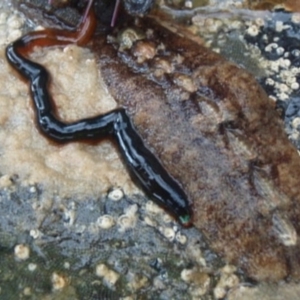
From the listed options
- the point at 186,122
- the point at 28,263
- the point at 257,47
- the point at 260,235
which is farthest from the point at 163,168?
the point at 257,47

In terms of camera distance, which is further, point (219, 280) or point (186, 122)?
point (186, 122)


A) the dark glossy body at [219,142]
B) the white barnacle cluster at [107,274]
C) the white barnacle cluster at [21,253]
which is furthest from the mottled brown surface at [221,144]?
the white barnacle cluster at [21,253]

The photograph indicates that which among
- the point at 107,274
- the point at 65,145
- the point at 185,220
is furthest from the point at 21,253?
the point at 185,220

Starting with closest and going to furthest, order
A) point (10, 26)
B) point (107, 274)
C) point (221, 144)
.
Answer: point (107, 274)
point (221, 144)
point (10, 26)

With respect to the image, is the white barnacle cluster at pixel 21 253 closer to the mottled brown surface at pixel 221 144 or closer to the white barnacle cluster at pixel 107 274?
the white barnacle cluster at pixel 107 274

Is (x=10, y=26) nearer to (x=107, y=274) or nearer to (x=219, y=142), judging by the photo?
(x=219, y=142)

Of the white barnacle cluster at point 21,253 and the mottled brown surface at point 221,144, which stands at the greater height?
the mottled brown surface at point 221,144

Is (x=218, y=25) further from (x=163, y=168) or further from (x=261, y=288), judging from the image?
(x=261, y=288)
